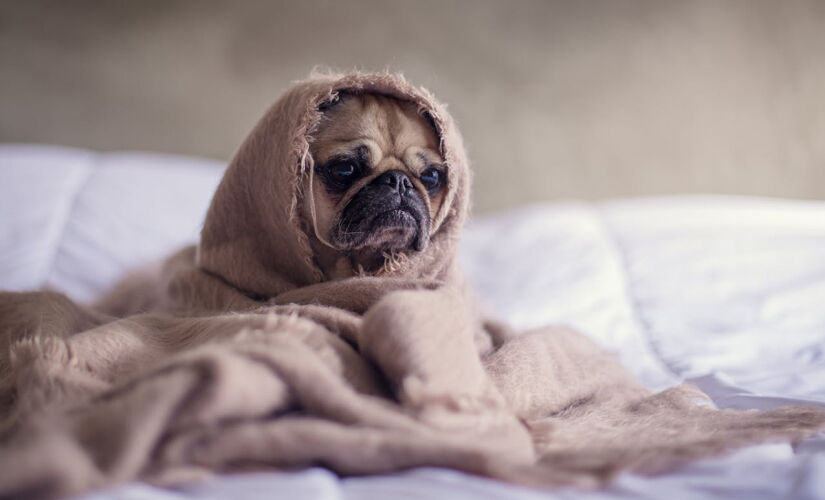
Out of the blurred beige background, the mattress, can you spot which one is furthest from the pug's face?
the blurred beige background

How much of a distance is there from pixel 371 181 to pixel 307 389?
24.1 inches

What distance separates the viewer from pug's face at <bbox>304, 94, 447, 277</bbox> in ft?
4.10

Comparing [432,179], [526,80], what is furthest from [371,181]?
[526,80]

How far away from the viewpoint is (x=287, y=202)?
1.24 m

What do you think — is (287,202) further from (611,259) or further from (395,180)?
(611,259)

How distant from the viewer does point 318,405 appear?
29.8 inches

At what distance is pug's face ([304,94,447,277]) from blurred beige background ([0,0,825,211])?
1.35 m

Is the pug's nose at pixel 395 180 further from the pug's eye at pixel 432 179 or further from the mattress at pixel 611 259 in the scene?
the mattress at pixel 611 259

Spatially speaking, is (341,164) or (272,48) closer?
(341,164)

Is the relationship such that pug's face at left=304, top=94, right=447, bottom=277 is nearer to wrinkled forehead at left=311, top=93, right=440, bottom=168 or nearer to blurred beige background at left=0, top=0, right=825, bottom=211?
wrinkled forehead at left=311, top=93, right=440, bottom=168

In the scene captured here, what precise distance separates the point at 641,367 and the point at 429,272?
535mm

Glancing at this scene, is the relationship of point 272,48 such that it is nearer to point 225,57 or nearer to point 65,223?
point 225,57

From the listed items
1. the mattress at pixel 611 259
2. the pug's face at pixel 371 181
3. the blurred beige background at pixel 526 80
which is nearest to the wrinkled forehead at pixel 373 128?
the pug's face at pixel 371 181

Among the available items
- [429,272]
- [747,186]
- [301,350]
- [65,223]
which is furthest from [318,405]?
[747,186]
